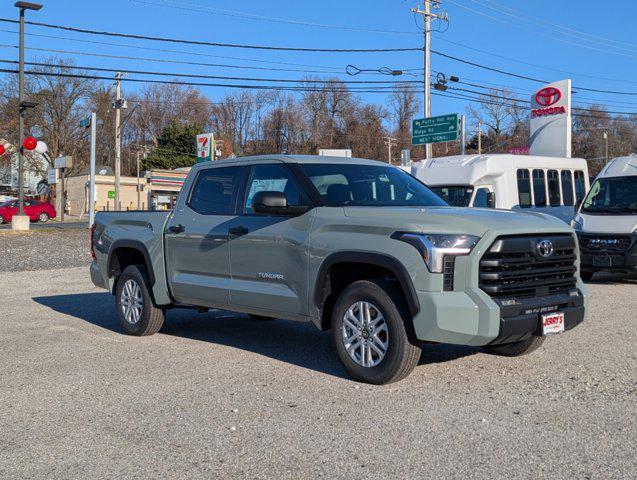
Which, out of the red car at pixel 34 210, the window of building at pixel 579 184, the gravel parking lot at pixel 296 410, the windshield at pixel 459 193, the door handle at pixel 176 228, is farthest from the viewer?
the red car at pixel 34 210

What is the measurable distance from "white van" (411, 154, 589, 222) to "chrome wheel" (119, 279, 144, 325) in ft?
28.4

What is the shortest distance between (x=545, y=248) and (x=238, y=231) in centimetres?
284

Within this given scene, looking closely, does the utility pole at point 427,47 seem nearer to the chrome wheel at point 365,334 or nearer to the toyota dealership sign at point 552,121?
the toyota dealership sign at point 552,121

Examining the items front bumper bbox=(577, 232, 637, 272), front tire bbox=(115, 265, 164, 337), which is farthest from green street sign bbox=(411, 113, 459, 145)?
front tire bbox=(115, 265, 164, 337)

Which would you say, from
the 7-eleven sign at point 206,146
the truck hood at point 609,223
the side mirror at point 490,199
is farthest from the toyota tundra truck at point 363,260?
the 7-eleven sign at point 206,146

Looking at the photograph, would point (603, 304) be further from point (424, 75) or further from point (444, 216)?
point (424, 75)

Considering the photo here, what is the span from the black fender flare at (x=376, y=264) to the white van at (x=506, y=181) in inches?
383

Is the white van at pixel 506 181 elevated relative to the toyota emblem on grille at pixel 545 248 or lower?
elevated

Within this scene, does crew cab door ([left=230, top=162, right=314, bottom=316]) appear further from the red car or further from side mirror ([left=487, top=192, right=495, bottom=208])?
the red car

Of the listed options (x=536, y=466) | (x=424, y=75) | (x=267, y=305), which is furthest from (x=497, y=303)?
(x=424, y=75)

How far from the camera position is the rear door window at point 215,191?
728cm

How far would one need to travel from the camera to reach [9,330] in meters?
8.76

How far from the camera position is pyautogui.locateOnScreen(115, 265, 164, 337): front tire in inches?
318

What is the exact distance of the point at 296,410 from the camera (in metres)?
5.16
